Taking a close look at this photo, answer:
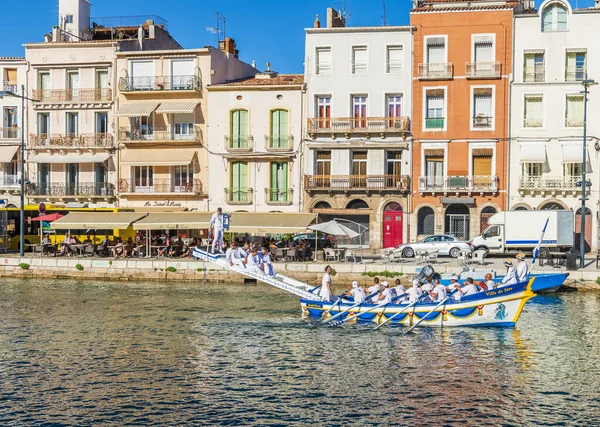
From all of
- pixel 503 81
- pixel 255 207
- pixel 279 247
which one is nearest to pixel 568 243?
pixel 503 81

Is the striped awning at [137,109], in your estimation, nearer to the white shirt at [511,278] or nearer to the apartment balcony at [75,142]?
the apartment balcony at [75,142]

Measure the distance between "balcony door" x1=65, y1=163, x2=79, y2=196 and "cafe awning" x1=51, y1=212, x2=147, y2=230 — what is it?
9.83m

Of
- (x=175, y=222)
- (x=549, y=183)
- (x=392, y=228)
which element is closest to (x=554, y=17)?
(x=549, y=183)

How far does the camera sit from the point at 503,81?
2147 inches

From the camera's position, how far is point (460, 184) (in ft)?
179

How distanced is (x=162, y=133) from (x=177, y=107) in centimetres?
247

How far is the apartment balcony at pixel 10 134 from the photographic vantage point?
63.0 m

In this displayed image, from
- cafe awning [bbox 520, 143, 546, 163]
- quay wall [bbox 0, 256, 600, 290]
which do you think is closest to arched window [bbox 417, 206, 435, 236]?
cafe awning [bbox 520, 143, 546, 163]

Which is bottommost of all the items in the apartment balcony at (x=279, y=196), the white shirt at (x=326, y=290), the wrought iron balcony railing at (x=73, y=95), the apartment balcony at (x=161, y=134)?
the white shirt at (x=326, y=290)

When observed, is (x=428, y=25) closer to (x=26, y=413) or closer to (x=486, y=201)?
(x=486, y=201)

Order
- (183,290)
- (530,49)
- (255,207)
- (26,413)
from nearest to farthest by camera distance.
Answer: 1. (26,413)
2. (183,290)
3. (530,49)
4. (255,207)

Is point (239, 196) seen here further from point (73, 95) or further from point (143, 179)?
point (73, 95)

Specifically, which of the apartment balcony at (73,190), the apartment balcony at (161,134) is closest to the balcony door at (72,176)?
the apartment balcony at (73,190)

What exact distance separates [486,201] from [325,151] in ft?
38.2
